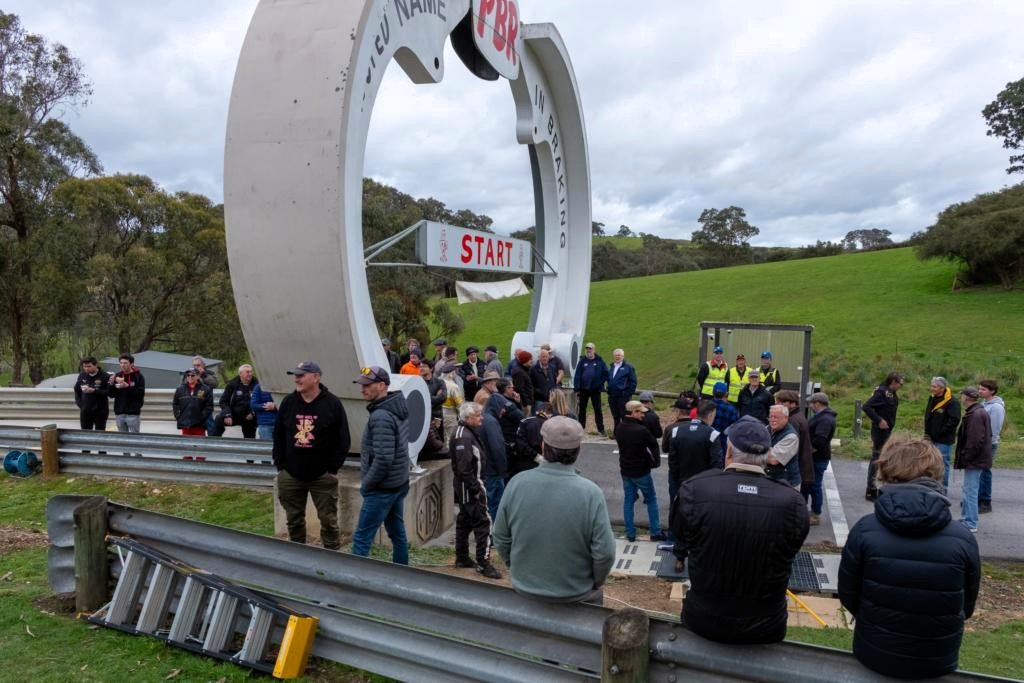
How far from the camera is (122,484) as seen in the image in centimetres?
870

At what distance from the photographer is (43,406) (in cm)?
1478

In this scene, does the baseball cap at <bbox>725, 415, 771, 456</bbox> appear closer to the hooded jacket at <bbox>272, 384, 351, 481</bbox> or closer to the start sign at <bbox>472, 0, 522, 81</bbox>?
the hooded jacket at <bbox>272, 384, 351, 481</bbox>

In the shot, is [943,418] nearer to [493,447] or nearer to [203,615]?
[493,447]

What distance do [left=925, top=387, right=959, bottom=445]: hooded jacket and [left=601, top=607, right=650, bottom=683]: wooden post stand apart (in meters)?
6.92

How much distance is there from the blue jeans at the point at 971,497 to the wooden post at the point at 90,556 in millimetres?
7923

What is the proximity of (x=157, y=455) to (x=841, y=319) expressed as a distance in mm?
30716

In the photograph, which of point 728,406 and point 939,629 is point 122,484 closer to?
point 728,406

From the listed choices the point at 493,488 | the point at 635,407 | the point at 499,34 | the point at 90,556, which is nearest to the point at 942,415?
the point at 635,407

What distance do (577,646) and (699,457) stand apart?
12.2ft

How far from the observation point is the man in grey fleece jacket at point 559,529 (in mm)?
3531

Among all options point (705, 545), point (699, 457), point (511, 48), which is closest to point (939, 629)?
point (705, 545)

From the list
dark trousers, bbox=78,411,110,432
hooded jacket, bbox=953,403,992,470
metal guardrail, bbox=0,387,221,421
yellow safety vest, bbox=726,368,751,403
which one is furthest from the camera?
metal guardrail, bbox=0,387,221,421

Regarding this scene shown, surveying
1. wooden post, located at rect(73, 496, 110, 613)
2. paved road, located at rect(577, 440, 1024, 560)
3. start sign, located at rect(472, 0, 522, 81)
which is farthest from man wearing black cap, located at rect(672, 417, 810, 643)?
start sign, located at rect(472, 0, 522, 81)

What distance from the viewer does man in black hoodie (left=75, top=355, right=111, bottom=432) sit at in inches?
397
